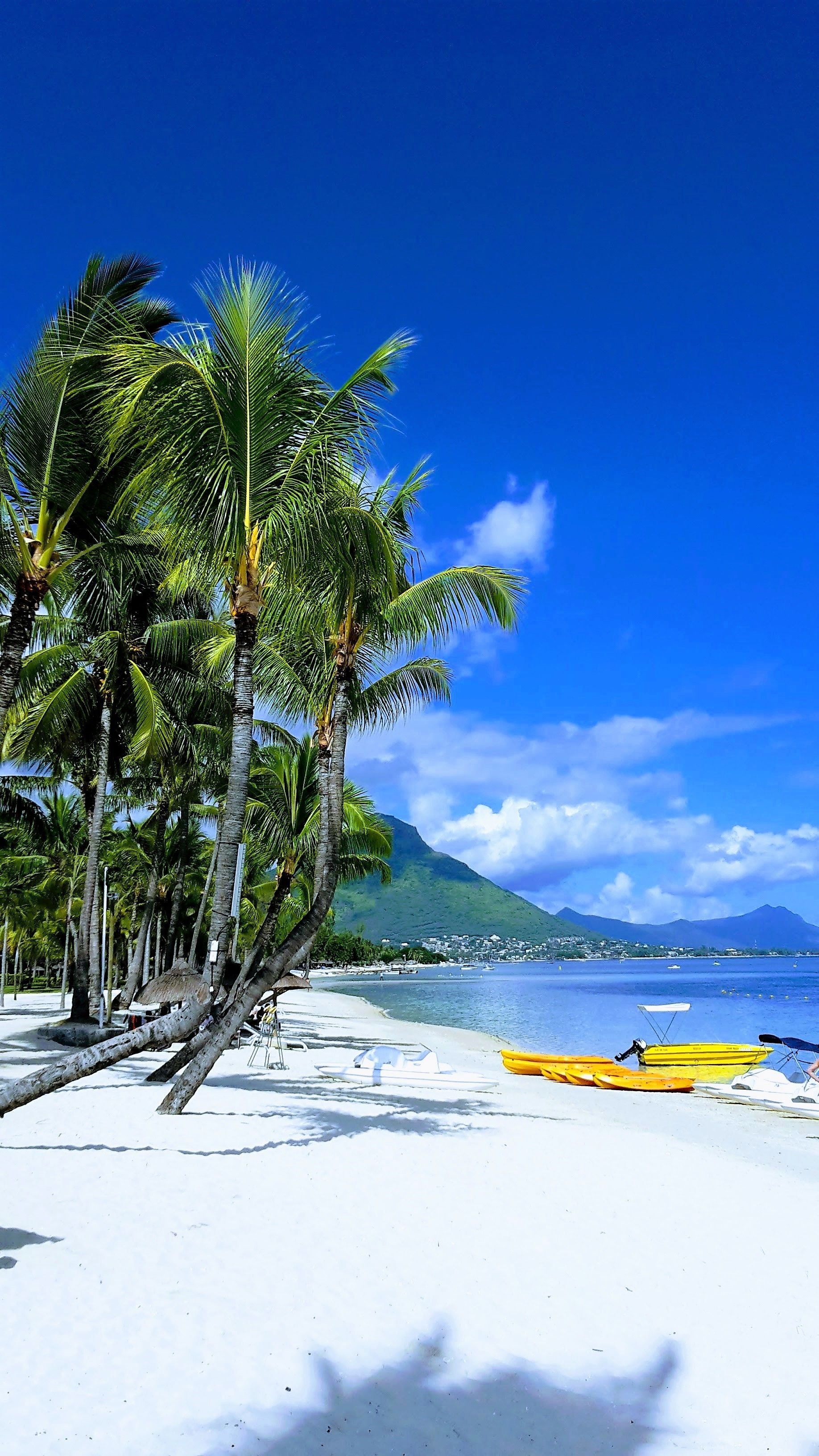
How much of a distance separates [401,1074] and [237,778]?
24.0 ft

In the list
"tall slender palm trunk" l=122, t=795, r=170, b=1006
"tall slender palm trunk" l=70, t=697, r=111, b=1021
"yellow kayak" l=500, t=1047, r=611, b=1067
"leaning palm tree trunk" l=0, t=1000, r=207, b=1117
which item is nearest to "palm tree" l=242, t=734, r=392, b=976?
"tall slender palm trunk" l=122, t=795, r=170, b=1006

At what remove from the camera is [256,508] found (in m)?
9.23

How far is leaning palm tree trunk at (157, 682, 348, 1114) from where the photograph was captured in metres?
9.08

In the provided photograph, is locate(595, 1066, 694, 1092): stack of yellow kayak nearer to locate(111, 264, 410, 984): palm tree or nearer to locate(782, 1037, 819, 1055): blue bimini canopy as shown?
locate(782, 1037, 819, 1055): blue bimini canopy

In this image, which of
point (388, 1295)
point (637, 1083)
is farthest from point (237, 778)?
point (637, 1083)

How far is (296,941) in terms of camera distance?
10242 millimetres

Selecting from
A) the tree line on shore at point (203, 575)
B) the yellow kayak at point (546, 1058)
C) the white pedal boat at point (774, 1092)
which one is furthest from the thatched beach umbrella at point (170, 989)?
the white pedal boat at point (774, 1092)

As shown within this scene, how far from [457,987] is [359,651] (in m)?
86.5

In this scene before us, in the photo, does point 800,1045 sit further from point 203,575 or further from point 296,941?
point 203,575

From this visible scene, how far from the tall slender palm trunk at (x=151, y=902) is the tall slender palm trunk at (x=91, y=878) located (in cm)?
408

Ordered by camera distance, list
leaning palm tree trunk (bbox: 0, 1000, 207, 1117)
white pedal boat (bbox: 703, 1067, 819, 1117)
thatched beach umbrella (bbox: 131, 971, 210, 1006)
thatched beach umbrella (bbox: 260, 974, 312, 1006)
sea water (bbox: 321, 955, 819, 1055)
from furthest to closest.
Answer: sea water (bbox: 321, 955, 819, 1055), thatched beach umbrella (bbox: 131, 971, 210, 1006), thatched beach umbrella (bbox: 260, 974, 312, 1006), white pedal boat (bbox: 703, 1067, 819, 1117), leaning palm tree trunk (bbox: 0, 1000, 207, 1117)

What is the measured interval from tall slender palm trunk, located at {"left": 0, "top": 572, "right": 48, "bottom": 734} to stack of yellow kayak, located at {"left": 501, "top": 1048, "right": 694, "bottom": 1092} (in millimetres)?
13506

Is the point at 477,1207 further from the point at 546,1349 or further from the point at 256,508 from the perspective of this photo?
the point at 256,508

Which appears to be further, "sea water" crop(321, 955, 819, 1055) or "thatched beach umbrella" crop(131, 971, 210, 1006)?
"sea water" crop(321, 955, 819, 1055)
